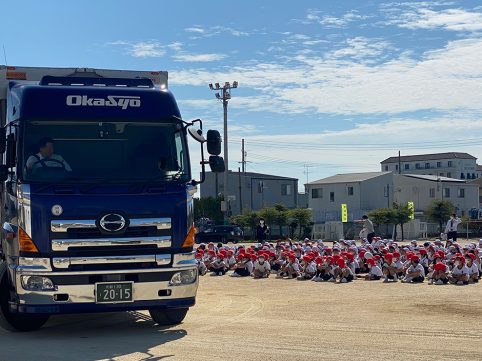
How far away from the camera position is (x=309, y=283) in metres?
18.5

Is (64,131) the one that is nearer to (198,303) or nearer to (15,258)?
(15,258)

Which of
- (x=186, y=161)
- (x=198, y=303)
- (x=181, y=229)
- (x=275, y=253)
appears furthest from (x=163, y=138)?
(x=275, y=253)

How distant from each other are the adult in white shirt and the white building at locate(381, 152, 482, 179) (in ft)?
356

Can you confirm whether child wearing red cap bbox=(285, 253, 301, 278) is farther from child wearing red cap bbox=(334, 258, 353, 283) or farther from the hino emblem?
the hino emblem

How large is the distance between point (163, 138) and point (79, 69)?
2.28 meters

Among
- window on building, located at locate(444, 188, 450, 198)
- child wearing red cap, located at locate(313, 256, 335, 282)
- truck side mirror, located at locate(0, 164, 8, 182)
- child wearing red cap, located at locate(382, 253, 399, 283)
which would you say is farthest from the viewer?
window on building, located at locate(444, 188, 450, 198)

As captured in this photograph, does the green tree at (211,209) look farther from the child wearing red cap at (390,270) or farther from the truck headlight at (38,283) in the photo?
the truck headlight at (38,283)

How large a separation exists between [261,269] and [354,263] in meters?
2.62

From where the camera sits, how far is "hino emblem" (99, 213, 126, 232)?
9742mm

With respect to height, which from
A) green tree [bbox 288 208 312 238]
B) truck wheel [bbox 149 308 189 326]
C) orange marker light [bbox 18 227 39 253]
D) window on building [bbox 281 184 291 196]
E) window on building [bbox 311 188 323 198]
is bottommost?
truck wheel [bbox 149 308 189 326]

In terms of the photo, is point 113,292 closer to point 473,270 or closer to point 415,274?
point 415,274

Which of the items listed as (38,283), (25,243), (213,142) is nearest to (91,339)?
(38,283)

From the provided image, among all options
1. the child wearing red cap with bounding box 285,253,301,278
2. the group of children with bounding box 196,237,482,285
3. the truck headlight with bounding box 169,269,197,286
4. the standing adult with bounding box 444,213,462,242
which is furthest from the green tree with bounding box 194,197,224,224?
the truck headlight with bounding box 169,269,197,286

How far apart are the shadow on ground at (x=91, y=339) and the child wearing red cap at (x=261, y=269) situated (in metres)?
8.33
